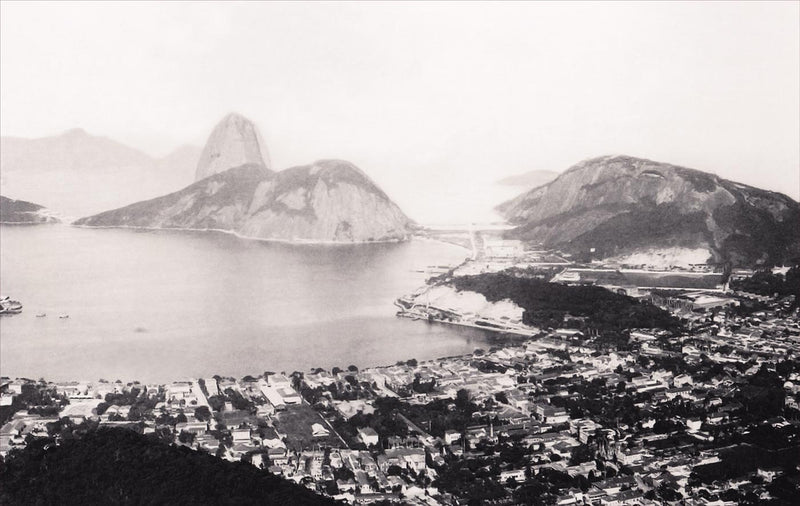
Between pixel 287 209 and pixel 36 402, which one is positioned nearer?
pixel 36 402

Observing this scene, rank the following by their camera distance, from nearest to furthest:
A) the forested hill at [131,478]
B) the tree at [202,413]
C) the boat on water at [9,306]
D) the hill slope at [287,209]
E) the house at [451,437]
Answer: the forested hill at [131,478] → the house at [451,437] → the tree at [202,413] → the boat on water at [9,306] → the hill slope at [287,209]

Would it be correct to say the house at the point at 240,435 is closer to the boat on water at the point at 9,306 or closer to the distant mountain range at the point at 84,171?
the boat on water at the point at 9,306

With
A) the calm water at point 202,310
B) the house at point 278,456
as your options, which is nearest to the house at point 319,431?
the house at point 278,456

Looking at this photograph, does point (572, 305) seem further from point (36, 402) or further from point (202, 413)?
point (36, 402)

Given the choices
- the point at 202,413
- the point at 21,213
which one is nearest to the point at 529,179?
the point at 21,213

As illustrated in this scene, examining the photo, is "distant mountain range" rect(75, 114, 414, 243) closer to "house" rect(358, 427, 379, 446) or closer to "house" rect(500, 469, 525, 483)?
"house" rect(358, 427, 379, 446)

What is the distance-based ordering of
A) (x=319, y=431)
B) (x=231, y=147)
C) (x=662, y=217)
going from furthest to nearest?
(x=231, y=147) → (x=662, y=217) → (x=319, y=431)
